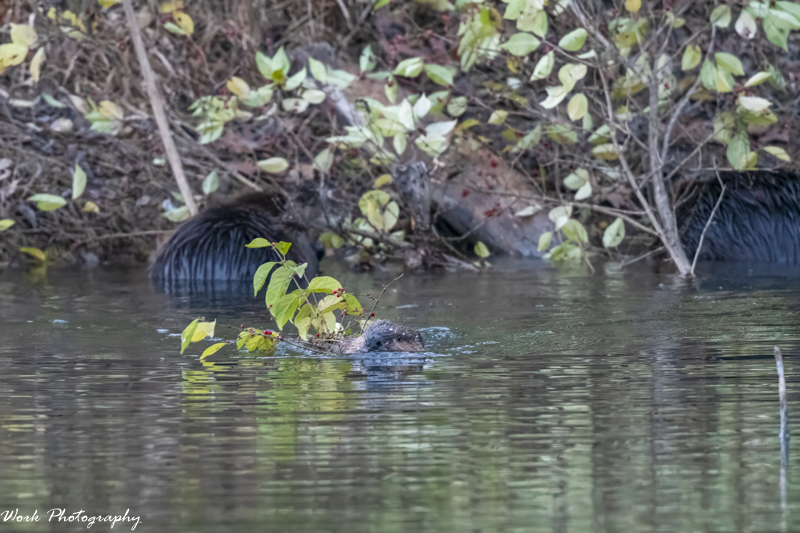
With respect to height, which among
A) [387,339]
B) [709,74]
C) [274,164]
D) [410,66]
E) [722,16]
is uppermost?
[722,16]

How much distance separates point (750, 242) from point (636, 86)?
4.48 feet

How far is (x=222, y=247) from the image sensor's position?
6.98 m

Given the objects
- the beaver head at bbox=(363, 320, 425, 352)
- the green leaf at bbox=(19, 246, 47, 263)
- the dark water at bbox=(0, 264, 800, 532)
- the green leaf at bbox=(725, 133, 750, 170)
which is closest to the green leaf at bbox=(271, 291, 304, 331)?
the dark water at bbox=(0, 264, 800, 532)

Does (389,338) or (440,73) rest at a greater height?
(440,73)

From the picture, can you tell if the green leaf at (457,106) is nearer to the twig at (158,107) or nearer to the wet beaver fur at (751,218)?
the wet beaver fur at (751,218)

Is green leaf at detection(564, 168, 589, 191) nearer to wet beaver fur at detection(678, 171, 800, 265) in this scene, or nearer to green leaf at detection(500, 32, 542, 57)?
wet beaver fur at detection(678, 171, 800, 265)

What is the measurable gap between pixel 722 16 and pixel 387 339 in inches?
151

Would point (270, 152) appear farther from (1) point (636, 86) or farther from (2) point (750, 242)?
(2) point (750, 242)

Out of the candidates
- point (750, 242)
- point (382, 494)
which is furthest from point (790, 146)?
point (382, 494)

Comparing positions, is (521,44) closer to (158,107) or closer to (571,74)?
(571,74)

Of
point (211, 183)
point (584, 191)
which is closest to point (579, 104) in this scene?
point (584, 191)

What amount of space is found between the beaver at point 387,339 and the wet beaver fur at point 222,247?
2881 millimetres

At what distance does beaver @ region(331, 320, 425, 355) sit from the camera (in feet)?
12.9

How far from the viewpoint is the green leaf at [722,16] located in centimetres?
647
